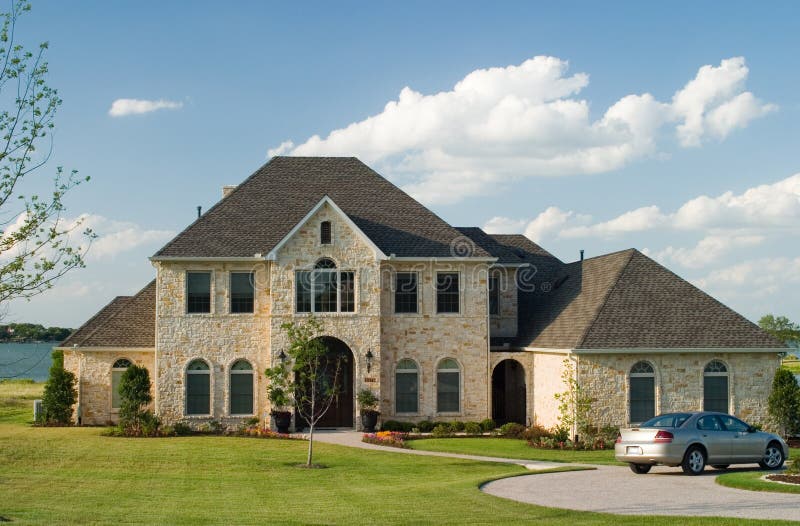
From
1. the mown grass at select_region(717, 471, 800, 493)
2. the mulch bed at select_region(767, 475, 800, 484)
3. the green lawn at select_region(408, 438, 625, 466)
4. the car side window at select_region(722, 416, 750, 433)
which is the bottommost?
the green lawn at select_region(408, 438, 625, 466)

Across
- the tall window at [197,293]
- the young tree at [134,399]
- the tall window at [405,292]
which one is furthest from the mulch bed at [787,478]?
the young tree at [134,399]

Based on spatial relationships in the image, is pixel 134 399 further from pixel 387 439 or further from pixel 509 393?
pixel 509 393

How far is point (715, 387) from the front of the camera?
96.6 ft

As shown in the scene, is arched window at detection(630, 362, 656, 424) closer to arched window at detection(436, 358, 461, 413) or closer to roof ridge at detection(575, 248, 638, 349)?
roof ridge at detection(575, 248, 638, 349)

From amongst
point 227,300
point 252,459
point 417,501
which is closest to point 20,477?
point 252,459

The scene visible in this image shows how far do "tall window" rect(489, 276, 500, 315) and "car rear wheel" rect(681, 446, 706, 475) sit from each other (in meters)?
15.7

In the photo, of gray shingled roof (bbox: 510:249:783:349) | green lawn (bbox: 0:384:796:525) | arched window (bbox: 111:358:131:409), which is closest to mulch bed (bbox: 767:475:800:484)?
green lawn (bbox: 0:384:796:525)

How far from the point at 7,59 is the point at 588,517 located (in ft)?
40.9

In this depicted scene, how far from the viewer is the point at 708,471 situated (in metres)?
21.8

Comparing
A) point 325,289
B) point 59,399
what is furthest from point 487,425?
point 59,399

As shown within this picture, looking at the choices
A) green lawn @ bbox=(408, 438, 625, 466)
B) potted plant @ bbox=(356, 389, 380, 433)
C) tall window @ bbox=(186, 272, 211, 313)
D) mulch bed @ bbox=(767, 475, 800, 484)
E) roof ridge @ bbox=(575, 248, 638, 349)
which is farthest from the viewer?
tall window @ bbox=(186, 272, 211, 313)

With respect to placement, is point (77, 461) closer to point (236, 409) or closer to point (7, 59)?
point (236, 409)

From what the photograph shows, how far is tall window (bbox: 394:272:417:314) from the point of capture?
33406 mm

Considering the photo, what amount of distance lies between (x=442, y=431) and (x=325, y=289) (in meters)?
6.72
